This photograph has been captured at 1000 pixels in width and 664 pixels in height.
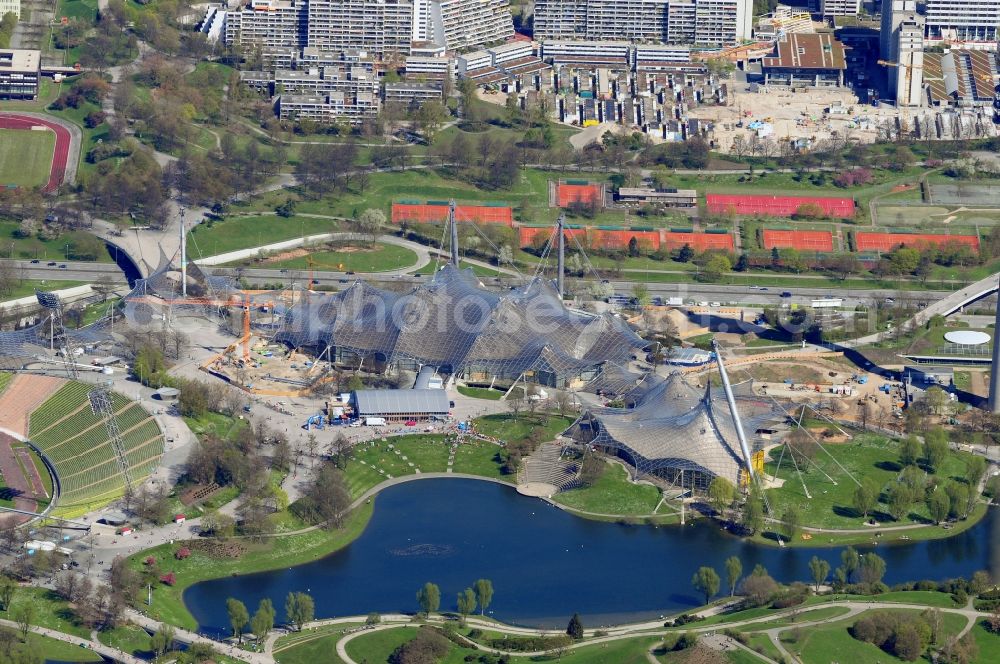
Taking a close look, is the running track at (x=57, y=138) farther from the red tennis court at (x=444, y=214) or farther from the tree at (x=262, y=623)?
the tree at (x=262, y=623)

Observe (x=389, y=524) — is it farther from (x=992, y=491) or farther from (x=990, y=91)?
(x=990, y=91)

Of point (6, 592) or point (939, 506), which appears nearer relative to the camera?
point (6, 592)

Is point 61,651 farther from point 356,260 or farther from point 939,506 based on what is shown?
point 356,260

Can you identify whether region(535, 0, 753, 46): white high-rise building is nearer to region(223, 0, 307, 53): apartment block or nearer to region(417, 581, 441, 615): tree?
region(223, 0, 307, 53): apartment block

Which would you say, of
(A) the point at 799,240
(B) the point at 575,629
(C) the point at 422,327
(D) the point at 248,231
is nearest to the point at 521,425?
(C) the point at 422,327

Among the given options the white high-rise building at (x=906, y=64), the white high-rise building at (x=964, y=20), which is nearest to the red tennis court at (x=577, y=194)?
the white high-rise building at (x=906, y=64)

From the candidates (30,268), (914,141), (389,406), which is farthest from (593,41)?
(389,406)
